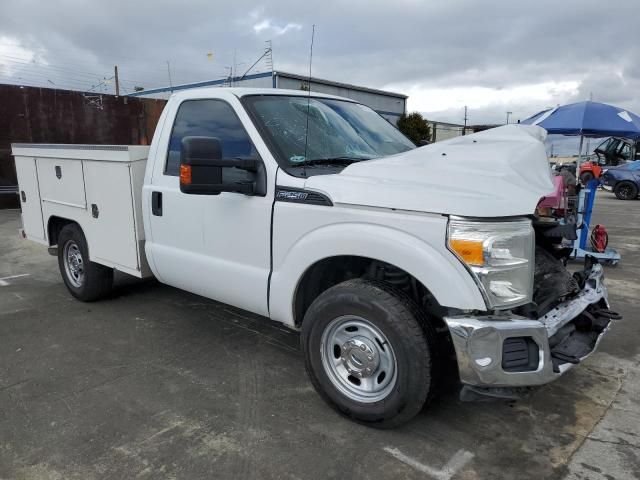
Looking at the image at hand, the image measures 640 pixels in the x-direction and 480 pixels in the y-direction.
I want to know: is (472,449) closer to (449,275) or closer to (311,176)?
(449,275)

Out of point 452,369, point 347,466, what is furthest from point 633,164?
point 347,466

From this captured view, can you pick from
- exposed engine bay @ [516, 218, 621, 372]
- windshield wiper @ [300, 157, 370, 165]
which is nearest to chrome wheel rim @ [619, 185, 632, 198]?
exposed engine bay @ [516, 218, 621, 372]

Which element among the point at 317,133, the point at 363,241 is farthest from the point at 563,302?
the point at 317,133

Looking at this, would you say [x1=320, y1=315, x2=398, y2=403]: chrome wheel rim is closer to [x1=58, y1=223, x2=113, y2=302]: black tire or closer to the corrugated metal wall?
[x1=58, y1=223, x2=113, y2=302]: black tire

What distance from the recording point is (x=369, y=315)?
280 cm

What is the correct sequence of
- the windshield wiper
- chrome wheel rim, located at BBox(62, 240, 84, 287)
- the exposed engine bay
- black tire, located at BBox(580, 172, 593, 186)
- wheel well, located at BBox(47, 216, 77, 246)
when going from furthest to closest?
black tire, located at BBox(580, 172, 593, 186) < wheel well, located at BBox(47, 216, 77, 246) < chrome wheel rim, located at BBox(62, 240, 84, 287) < the windshield wiper < the exposed engine bay

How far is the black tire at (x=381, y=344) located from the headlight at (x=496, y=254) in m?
0.43

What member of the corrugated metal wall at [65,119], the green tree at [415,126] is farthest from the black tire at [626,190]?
the corrugated metal wall at [65,119]

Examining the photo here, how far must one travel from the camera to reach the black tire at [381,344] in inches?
106

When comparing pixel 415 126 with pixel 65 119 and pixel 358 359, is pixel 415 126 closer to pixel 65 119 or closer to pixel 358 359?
pixel 65 119

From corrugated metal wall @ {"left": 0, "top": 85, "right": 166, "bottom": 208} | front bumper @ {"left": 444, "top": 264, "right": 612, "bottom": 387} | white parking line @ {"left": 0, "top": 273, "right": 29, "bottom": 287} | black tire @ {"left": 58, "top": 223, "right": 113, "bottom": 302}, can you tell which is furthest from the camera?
corrugated metal wall @ {"left": 0, "top": 85, "right": 166, "bottom": 208}

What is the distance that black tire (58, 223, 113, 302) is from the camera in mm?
5086

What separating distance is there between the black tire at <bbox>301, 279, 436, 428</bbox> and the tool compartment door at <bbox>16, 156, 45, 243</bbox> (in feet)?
12.9

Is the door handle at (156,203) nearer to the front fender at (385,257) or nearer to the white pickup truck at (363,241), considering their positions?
the white pickup truck at (363,241)
